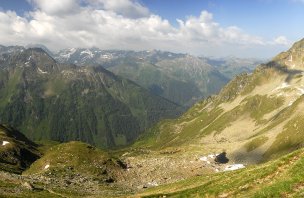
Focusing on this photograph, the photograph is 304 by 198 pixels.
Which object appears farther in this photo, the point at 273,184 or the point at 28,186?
the point at 28,186

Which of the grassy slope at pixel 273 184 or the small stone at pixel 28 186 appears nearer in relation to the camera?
the grassy slope at pixel 273 184

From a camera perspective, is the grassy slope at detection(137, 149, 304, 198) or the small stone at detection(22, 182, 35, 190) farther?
the small stone at detection(22, 182, 35, 190)

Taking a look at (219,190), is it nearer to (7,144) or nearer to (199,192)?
(199,192)

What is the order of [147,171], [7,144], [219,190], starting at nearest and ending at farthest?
1. [219,190]
2. [147,171]
3. [7,144]

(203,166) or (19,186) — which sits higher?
(19,186)

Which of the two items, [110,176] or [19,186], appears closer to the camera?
[19,186]

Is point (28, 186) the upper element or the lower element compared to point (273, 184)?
lower

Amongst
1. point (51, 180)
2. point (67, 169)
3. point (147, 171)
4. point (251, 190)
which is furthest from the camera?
point (147, 171)

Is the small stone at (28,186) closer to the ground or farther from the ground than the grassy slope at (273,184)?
closer to the ground

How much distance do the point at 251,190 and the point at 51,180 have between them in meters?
59.4

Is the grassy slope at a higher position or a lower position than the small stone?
higher

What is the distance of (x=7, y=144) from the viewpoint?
15725 cm

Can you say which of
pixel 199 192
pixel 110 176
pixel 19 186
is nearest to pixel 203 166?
pixel 110 176

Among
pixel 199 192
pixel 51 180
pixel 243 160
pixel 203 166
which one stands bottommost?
pixel 243 160
